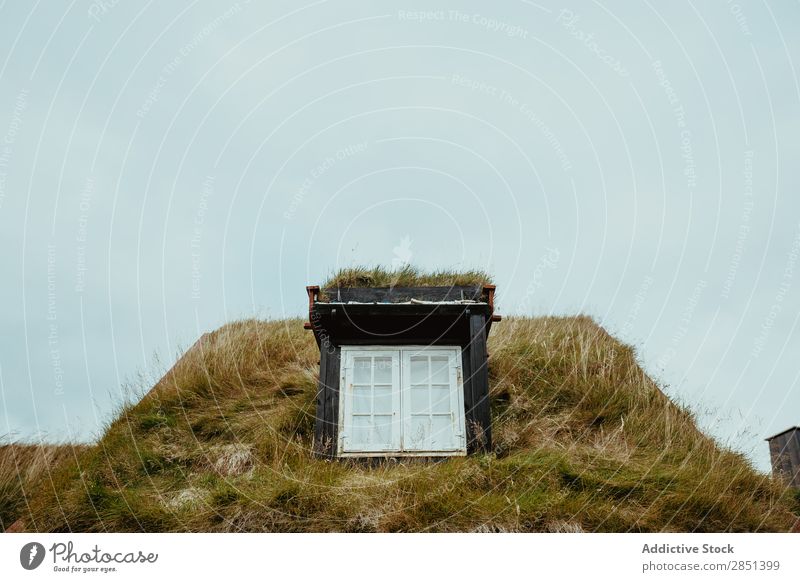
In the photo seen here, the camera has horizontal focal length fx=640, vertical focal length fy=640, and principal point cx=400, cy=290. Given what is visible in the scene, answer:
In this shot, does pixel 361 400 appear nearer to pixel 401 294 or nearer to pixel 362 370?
pixel 362 370

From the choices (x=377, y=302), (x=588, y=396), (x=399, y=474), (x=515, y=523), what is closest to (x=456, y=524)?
(x=515, y=523)

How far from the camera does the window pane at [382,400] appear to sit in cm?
975

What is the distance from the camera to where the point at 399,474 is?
337 inches

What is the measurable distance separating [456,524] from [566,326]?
8.93 metres

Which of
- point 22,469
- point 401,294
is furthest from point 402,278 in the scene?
point 22,469

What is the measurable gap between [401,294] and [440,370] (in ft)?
4.46

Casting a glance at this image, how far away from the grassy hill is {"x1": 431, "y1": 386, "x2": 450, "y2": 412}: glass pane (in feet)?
2.91

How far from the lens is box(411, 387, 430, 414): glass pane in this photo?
32.0 ft

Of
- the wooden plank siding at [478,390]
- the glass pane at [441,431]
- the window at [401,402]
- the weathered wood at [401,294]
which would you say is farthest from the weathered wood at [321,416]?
the wooden plank siding at [478,390]

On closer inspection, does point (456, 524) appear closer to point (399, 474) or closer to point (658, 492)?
point (399, 474)

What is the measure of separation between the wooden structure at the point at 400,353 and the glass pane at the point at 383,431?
0.07 feet

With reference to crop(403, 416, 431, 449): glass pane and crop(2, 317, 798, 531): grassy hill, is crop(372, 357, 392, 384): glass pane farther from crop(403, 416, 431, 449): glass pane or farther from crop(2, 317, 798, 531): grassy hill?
crop(2, 317, 798, 531): grassy hill

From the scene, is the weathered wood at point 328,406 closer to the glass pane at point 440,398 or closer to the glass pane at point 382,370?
the glass pane at point 382,370

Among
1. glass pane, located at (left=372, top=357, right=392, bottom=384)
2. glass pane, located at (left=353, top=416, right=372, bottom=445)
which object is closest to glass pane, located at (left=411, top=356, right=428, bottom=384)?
glass pane, located at (left=372, top=357, right=392, bottom=384)
